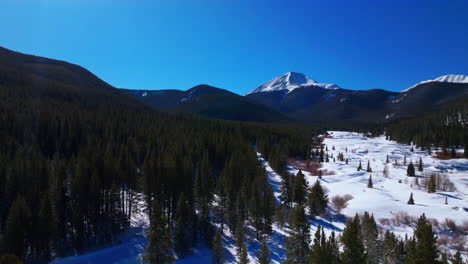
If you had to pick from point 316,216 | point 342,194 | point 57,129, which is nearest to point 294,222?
point 316,216

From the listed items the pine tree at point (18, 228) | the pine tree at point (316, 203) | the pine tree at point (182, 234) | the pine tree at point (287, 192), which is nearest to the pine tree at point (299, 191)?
the pine tree at point (287, 192)

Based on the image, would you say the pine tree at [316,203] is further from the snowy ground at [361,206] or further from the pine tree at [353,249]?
the pine tree at [353,249]

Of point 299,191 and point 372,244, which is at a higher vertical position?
point 299,191

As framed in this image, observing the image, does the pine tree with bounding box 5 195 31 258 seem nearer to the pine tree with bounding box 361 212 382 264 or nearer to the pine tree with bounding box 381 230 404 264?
the pine tree with bounding box 361 212 382 264

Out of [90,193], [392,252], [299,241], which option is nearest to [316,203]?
[392,252]

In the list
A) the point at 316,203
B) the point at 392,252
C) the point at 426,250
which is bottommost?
the point at 316,203

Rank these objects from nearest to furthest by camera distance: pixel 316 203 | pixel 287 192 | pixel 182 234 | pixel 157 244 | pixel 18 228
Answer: pixel 157 244
pixel 18 228
pixel 182 234
pixel 316 203
pixel 287 192

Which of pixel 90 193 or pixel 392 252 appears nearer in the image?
pixel 392 252

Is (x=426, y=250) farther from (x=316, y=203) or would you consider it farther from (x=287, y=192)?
(x=287, y=192)

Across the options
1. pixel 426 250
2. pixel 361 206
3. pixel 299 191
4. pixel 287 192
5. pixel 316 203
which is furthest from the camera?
pixel 361 206

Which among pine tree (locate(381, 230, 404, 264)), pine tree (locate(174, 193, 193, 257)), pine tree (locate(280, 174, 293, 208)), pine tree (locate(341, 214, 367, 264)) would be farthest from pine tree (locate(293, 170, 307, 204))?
pine tree (locate(341, 214, 367, 264))
